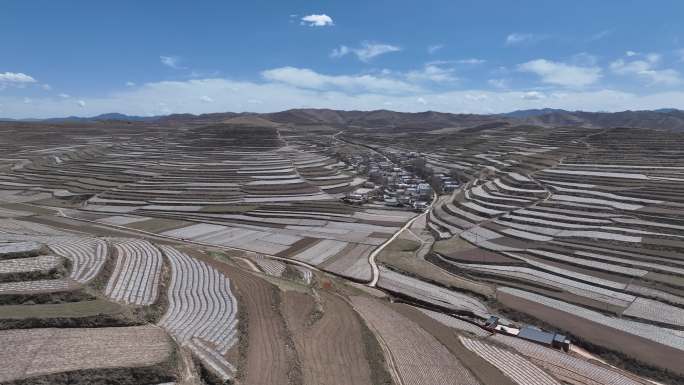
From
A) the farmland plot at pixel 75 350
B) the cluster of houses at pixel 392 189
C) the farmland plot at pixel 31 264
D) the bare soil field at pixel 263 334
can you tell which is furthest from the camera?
the cluster of houses at pixel 392 189

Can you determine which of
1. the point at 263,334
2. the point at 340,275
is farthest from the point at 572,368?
the point at 340,275

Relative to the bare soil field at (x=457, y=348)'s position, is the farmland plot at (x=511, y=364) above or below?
below

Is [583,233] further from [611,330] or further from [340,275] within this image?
[340,275]

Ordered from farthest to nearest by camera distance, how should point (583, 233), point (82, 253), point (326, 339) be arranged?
point (583, 233)
point (82, 253)
point (326, 339)

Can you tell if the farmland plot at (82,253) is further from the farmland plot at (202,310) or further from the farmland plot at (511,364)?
the farmland plot at (511,364)

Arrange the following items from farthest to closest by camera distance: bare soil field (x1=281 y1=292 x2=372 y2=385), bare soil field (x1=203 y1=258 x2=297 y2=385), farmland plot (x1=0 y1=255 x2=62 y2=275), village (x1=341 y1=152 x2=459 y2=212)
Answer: village (x1=341 y1=152 x2=459 y2=212), farmland plot (x1=0 y1=255 x2=62 y2=275), bare soil field (x1=281 y1=292 x2=372 y2=385), bare soil field (x1=203 y1=258 x2=297 y2=385)

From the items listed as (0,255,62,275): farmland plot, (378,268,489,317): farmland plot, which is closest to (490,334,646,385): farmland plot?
(378,268,489,317): farmland plot

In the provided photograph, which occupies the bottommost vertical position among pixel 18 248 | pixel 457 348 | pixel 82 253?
pixel 457 348

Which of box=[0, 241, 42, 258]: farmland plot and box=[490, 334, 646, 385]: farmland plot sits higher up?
box=[0, 241, 42, 258]: farmland plot

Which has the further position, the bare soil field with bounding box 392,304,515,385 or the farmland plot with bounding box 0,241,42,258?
the farmland plot with bounding box 0,241,42,258

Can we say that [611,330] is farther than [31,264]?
Yes

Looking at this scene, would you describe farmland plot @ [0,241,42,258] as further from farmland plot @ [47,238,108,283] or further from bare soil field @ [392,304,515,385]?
bare soil field @ [392,304,515,385]

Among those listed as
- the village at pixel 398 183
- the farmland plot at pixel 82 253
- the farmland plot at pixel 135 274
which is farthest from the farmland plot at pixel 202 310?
the village at pixel 398 183

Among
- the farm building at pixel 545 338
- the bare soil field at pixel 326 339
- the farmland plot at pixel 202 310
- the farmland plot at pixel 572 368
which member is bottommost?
the farm building at pixel 545 338
